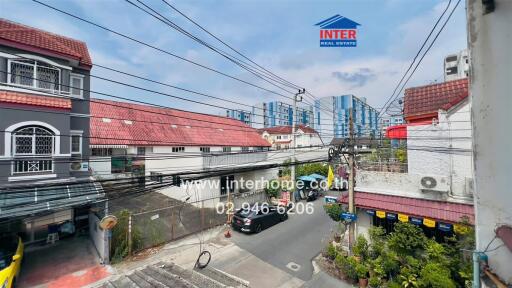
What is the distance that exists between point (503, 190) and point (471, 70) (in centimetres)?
157

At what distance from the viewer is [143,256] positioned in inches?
400

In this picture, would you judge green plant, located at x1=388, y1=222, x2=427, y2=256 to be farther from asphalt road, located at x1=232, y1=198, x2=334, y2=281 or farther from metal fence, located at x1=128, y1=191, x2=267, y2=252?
metal fence, located at x1=128, y1=191, x2=267, y2=252

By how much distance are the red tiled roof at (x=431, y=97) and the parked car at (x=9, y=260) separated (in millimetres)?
15639

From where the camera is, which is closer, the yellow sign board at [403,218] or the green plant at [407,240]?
the green plant at [407,240]

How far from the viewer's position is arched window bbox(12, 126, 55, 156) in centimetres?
884

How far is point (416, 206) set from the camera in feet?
28.1

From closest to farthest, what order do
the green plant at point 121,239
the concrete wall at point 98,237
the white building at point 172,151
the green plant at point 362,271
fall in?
the green plant at point 362,271 → the concrete wall at point 98,237 → the green plant at point 121,239 → the white building at point 172,151

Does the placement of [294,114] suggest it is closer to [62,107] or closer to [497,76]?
[62,107]

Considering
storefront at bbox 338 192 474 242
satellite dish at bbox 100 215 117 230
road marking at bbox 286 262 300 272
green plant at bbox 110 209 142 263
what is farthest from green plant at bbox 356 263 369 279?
satellite dish at bbox 100 215 117 230

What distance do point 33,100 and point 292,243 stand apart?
40.5 ft

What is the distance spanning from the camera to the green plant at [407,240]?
7.59 metres

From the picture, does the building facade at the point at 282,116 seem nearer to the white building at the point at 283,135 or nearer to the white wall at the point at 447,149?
the white wall at the point at 447,149

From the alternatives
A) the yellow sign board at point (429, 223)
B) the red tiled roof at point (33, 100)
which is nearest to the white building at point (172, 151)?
the red tiled roof at point (33, 100)

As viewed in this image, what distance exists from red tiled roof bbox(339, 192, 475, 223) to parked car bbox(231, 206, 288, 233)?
16.3 feet
